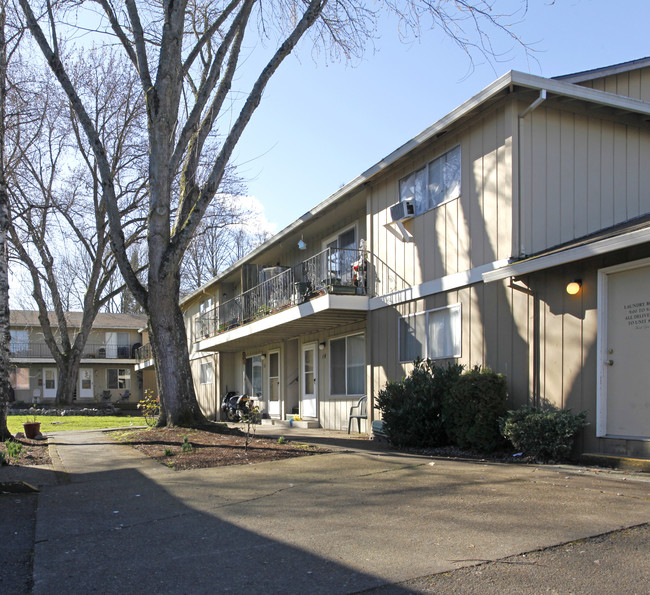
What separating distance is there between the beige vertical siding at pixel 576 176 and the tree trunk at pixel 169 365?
23.6 ft

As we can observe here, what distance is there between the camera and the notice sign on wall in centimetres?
761

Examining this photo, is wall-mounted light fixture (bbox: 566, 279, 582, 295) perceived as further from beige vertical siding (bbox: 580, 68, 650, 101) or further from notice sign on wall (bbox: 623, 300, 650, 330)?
beige vertical siding (bbox: 580, 68, 650, 101)

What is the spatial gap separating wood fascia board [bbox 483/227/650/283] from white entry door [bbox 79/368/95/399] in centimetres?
3831

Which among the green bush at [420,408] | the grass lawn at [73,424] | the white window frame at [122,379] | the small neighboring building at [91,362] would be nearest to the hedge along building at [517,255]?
the green bush at [420,408]

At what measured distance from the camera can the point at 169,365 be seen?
12.7 m

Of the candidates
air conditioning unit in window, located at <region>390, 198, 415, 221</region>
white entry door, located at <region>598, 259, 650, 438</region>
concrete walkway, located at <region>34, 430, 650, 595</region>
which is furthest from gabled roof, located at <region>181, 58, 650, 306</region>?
concrete walkway, located at <region>34, 430, 650, 595</region>

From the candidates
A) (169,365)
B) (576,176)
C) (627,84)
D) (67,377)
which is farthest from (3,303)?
(67,377)

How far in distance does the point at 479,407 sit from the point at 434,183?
445cm

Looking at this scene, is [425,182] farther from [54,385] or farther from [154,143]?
[54,385]

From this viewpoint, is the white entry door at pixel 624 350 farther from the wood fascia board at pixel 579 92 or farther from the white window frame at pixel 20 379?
the white window frame at pixel 20 379

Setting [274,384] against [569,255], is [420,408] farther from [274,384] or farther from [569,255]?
[274,384]

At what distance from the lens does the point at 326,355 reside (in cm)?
1619

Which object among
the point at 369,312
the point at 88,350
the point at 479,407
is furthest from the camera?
the point at 88,350

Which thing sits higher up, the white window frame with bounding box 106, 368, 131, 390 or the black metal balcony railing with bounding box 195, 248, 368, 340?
the black metal balcony railing with bounding box 195, 248, 368, 340
